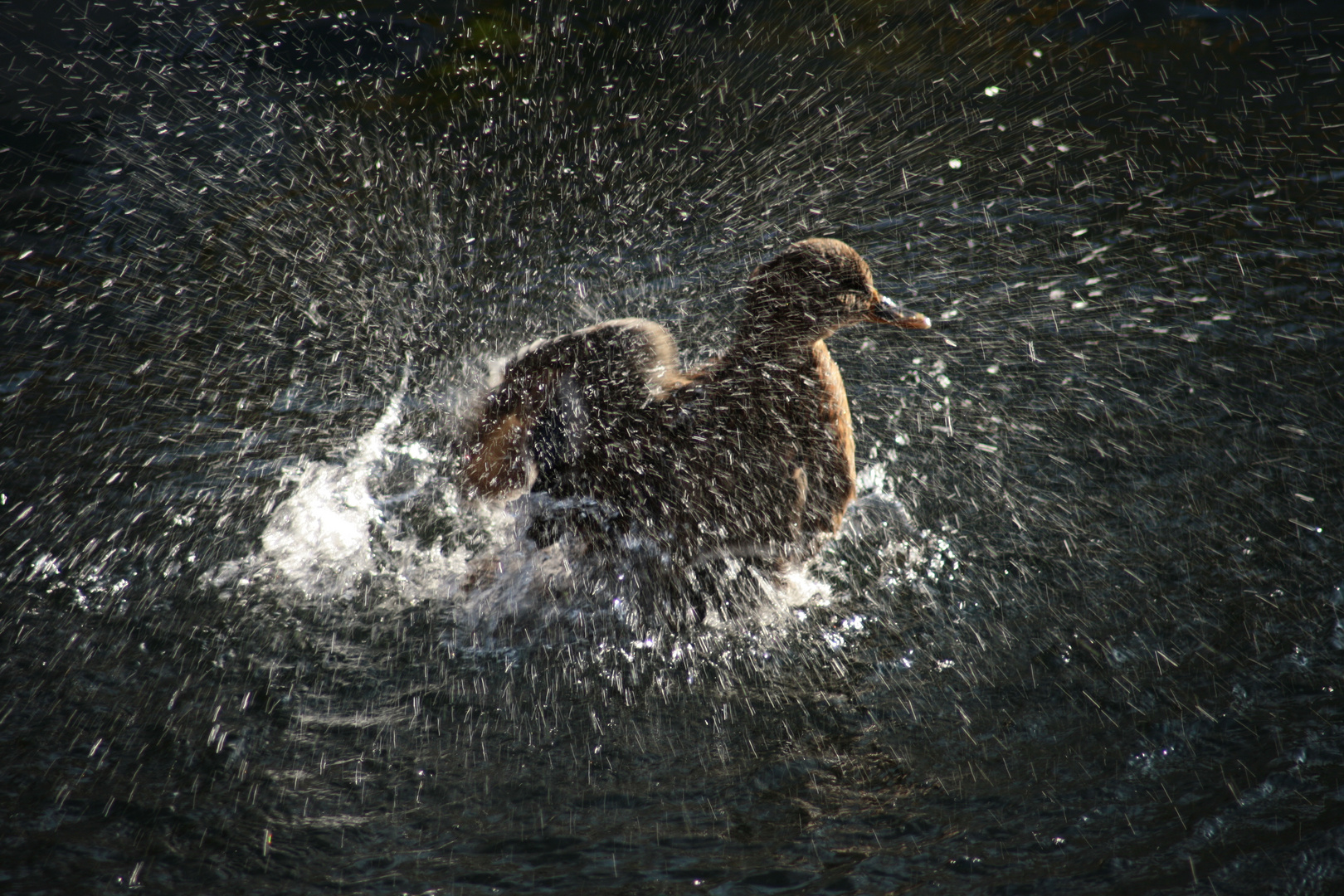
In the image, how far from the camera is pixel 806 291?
119 inches

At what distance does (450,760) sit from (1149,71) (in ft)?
17.5

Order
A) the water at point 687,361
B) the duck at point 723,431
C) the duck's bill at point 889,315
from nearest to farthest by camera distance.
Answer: the water at point 687,361 → the duck at point 723,431 → the duck's bill at point 889,315

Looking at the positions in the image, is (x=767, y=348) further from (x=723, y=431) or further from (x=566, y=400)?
(x=566, y=400)

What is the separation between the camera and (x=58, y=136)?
571 cm

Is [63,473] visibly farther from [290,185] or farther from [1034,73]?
[1034,73]

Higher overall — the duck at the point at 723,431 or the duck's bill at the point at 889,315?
the duck's bill at the point at 889,315

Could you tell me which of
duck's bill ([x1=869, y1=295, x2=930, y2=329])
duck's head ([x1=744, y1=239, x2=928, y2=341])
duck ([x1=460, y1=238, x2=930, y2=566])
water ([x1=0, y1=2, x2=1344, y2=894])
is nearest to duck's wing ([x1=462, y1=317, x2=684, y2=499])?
duck ([x1=460, y1=238, x2=930, y2=566])

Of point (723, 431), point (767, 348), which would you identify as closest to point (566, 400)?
point (723, 431)

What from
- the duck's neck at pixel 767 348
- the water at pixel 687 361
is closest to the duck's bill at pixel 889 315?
the duck's neck at pixel 767 348

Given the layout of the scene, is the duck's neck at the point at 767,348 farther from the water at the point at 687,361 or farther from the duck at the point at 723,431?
the water at the point at 687,361

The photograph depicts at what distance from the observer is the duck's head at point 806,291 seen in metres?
3.04

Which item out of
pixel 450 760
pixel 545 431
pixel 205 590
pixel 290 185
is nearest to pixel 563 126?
pixel 290 185

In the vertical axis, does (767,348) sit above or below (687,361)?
below

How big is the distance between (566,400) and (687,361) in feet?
3.36
